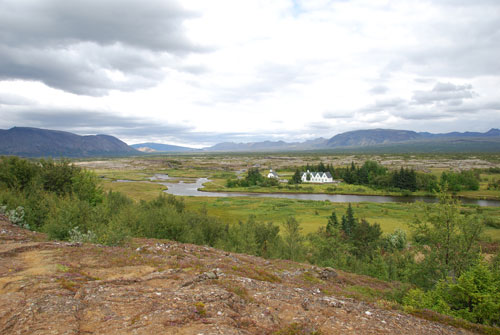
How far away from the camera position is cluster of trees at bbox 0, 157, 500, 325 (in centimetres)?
1013

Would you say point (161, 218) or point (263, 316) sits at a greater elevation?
point (263, 316)

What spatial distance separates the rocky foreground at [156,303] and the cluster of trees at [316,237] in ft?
9.60

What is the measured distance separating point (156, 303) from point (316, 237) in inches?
1119

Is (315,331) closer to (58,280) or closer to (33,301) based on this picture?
(33,301)

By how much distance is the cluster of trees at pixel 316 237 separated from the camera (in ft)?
33.2

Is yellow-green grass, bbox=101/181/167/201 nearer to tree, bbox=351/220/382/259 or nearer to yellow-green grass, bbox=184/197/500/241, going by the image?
yellow-green grass, bbox=184/197/500/241

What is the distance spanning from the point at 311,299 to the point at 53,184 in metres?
36.2

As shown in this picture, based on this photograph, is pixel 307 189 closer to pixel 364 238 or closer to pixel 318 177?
pixel 318 177

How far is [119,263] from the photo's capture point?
433 inches


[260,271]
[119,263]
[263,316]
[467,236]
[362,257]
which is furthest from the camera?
[362,257]

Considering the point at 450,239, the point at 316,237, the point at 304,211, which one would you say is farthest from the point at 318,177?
the point at 450,239

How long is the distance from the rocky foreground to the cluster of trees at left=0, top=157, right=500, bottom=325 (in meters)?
2.93

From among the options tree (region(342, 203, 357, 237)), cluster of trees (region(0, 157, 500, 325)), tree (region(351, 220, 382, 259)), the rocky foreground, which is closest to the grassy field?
tree (region(342, 203, 357, 237))

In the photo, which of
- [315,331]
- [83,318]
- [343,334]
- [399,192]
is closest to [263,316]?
[315,331]
